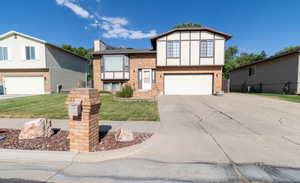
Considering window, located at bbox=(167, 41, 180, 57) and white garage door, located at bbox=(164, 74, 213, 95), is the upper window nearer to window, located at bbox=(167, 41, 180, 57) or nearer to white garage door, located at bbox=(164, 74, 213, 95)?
window, located at bbox=(167, 41, 180, 57)

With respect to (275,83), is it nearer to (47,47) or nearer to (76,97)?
(76,97)

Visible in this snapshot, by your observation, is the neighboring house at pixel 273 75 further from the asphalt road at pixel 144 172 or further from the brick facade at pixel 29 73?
the brick facade at pixel 29 73

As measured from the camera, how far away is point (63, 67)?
18266mm

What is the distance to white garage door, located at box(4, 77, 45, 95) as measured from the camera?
1593 cm

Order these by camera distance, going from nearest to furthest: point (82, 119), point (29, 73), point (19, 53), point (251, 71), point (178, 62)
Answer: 1. point (82, 119)
2. point (178, 62)
3. point (19, 53)
4. point (29, 73)
5. point (251, 71)

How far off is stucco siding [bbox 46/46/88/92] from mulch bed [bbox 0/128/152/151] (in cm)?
1489

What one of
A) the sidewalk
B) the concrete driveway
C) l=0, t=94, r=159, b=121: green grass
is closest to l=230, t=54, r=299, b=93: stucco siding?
the concrete driveway

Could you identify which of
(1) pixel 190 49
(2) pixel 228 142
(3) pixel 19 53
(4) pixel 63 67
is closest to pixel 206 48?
(1) pixel 190 49

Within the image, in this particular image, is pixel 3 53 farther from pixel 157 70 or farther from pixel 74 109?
pixel 74 109

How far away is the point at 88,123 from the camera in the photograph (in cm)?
281

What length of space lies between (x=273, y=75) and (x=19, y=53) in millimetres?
28929

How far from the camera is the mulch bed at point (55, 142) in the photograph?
3105 millimetres

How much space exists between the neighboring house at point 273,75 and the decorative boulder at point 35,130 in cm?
1944

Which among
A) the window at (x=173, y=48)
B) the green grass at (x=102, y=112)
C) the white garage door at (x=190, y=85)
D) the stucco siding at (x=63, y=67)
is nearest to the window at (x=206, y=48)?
the white garage door at (x=190, y=85)
